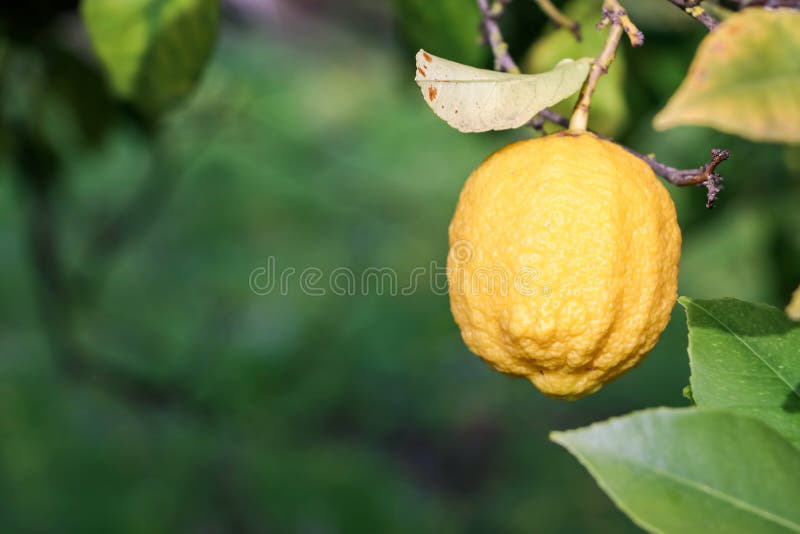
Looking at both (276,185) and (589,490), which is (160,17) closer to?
(589,490)

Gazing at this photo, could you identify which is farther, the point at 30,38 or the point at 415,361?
the point at 415,361

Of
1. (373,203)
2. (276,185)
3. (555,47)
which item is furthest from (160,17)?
(276,185)

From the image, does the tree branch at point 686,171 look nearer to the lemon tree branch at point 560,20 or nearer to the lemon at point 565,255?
the lemon at point 565,255

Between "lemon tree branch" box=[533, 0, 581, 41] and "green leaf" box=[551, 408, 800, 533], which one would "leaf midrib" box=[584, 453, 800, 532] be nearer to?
"green leaf" box=[551, 408, 800, 533]

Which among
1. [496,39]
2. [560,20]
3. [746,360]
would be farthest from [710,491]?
[560,20]

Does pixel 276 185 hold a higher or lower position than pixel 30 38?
lower

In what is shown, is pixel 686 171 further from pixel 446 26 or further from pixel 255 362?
pixel 255 362
